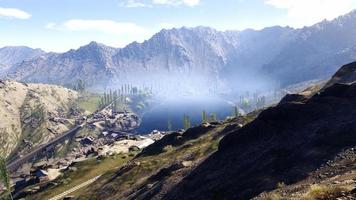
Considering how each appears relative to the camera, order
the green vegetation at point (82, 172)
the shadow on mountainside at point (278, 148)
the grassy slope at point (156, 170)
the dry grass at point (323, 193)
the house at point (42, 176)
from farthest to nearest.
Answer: the house at point (42, 176) < the green vegetation at point (82, 172) < the grassy slope at point (156, 170) < the shadow on mountainside at point (278, 148) < the dry grass at point (323, 193)

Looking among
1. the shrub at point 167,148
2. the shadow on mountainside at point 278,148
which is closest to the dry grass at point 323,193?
the shadow on mountainside at point 278,148

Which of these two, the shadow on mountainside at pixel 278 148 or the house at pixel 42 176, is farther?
the house at pixel 42 176

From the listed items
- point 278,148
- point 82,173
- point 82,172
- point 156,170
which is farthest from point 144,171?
point 82,172

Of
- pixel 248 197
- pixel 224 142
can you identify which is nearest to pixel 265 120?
pixel 224 142

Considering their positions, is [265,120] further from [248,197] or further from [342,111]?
[248,197]

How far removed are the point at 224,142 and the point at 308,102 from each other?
53.0 feet

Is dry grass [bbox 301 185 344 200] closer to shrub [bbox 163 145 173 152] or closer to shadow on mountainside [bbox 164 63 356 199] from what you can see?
shadow on mountainside [bbox 164 63 356 199]

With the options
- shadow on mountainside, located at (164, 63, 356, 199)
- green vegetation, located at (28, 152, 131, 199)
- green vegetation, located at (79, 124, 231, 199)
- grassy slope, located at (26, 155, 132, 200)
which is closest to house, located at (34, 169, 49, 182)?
green vegetation, located at (28, 152, 131, 199)

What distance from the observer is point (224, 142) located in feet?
218

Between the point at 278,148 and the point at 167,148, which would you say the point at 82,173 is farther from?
the point at 278,148

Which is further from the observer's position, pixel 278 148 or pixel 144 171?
pixel 144 171

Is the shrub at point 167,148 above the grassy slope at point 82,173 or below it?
above

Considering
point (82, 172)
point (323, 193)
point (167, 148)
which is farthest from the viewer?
point (82, 172)

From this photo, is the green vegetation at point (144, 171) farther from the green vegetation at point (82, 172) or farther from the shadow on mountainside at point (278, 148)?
the green vegetation at point (82, 172)
